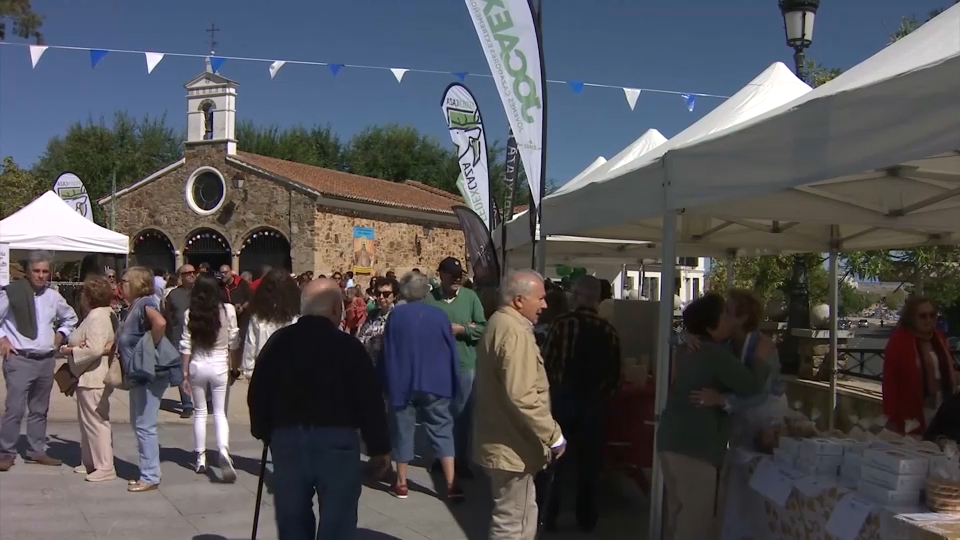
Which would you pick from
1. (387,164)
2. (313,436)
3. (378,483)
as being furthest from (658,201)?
(387,164)

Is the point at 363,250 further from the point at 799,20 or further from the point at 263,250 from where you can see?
the point at 799,20

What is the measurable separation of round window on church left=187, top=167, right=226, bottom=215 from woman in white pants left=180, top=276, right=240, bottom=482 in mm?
22782

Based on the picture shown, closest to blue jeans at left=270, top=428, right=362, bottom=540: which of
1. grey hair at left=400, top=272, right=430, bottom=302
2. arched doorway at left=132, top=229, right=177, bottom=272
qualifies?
grey hair at left=400, top=272, right=430, bottom=302

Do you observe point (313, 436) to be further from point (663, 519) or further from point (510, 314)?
point (663, 519)

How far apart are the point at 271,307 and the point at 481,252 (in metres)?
2.58

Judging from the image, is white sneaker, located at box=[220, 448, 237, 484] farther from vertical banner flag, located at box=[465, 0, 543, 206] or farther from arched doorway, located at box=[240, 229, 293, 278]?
arched doorway, located at box=[240, 229, 293, 278]

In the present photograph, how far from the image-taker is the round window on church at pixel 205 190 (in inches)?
1104

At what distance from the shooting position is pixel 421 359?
19.2 feet

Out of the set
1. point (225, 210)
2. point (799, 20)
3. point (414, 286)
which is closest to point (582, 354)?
point (414, 286)

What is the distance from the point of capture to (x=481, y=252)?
850cm

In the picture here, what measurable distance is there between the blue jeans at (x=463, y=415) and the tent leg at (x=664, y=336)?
2132mm

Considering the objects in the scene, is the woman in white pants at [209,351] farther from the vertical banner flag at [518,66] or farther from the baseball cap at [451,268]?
the vertical banner flag at [518,66]

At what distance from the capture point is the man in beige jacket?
3689 mm

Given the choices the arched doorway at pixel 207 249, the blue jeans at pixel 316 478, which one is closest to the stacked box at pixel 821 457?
the blue jeans at pixel 316 478
